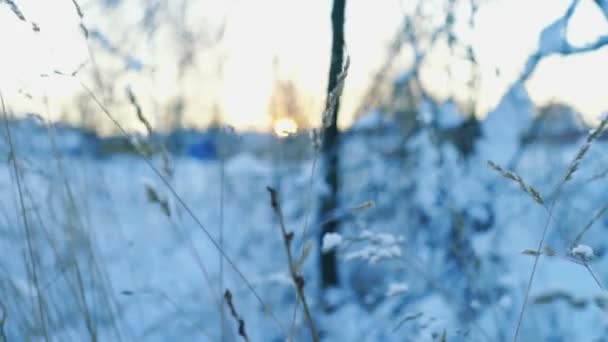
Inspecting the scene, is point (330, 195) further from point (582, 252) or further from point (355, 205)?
point (582, 252)

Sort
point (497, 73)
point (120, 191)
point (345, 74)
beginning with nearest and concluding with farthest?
point (345, 74) → point (497, 73) → point (120, 191)

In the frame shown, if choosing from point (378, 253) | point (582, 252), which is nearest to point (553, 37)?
point (378, 253)

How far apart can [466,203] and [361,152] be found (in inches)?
25.1

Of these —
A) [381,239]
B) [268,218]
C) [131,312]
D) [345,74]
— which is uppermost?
[345,74]

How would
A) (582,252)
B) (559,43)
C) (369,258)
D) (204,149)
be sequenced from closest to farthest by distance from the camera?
(582,252) < (369,258) < (559,43) < (204,149)

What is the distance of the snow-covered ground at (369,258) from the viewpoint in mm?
1502

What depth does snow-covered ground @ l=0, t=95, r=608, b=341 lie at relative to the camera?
150cm

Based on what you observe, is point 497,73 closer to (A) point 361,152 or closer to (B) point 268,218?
(A) point 361,152

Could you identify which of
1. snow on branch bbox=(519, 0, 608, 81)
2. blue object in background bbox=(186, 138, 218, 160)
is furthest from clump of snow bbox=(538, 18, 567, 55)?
blue object in background bbox=(186, 138, 218, 160)

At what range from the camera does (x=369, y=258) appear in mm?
1445

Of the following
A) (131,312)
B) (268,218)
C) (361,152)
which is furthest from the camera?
(268,218)

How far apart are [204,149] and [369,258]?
2.56 meters

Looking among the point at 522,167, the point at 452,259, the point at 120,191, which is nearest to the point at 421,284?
the point at 452,259

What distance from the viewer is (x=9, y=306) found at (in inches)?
50.4
